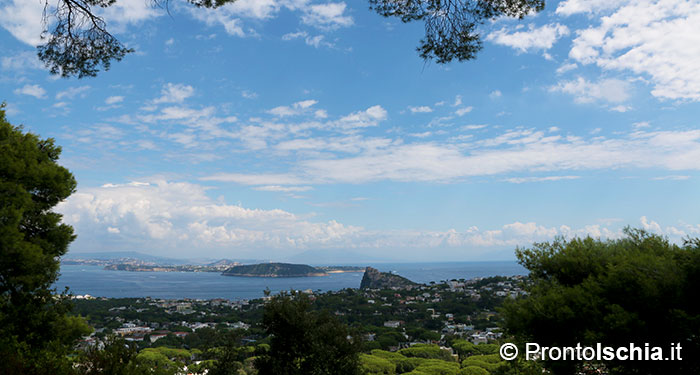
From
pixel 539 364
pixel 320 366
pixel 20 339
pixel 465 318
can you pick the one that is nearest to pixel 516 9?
pixel 539 364

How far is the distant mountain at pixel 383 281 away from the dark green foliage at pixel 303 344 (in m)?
54.7

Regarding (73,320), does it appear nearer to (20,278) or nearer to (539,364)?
(20,278)

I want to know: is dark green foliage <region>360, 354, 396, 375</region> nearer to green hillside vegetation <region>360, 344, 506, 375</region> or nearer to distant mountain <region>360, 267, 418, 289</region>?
green hillside vegetation <region>360, 344, 506, 375</region>

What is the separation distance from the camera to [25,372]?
5008 mm

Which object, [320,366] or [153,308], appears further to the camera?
[153,308]

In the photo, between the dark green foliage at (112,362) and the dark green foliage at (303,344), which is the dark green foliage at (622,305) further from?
the dark green foliage at (112,362)

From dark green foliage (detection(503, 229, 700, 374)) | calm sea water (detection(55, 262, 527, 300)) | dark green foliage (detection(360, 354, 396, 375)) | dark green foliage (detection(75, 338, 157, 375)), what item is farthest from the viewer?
calm sea water (detection(55, 262, 527, 300))

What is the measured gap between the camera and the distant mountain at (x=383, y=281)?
64.6 metres

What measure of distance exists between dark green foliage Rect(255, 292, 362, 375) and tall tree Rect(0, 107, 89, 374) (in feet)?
13.3

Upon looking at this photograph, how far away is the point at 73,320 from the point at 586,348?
9646 millimetres

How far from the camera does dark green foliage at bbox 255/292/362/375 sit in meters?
8.85

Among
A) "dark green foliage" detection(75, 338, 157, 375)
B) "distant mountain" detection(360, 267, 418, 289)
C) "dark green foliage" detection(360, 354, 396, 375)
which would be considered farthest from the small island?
"dark green foliage" detection(75, 338, 157, 375)

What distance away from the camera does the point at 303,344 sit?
910 centimetres

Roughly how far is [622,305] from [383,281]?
6378 cm
